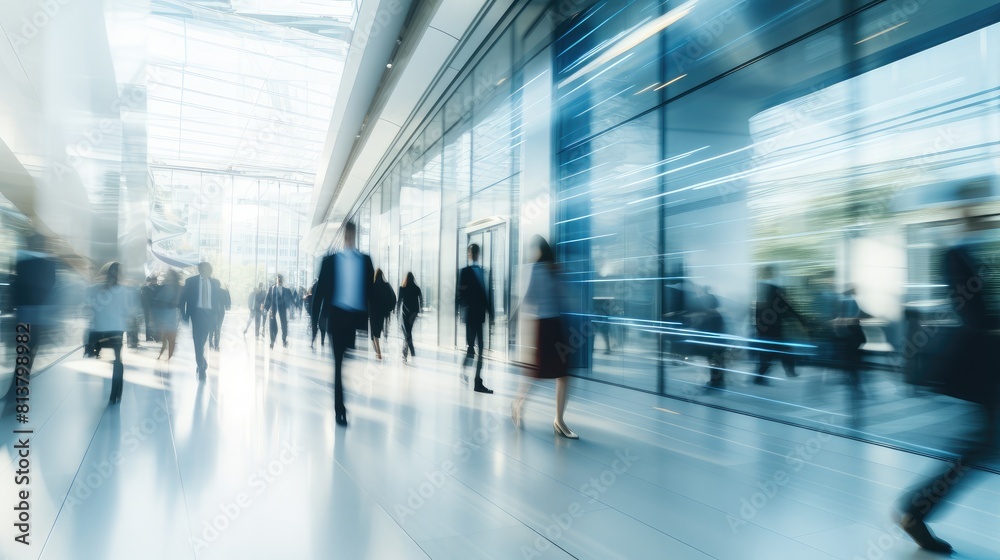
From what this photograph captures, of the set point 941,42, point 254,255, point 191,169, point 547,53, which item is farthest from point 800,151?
point 191,169

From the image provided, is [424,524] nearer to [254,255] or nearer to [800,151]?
[800,151]

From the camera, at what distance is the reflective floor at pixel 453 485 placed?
7.72 feet

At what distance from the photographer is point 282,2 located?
970cm

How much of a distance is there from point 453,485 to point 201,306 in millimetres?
5936

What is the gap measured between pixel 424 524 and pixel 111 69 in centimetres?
1003

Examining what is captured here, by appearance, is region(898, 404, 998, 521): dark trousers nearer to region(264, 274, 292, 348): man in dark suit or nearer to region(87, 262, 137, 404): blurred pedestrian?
region(87, 262, 137, 404): blurred pedestrian

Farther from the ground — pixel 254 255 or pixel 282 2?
pixel 282 2

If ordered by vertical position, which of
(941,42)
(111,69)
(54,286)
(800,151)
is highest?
(111,69)

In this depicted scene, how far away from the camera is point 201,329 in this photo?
24.5 ft
